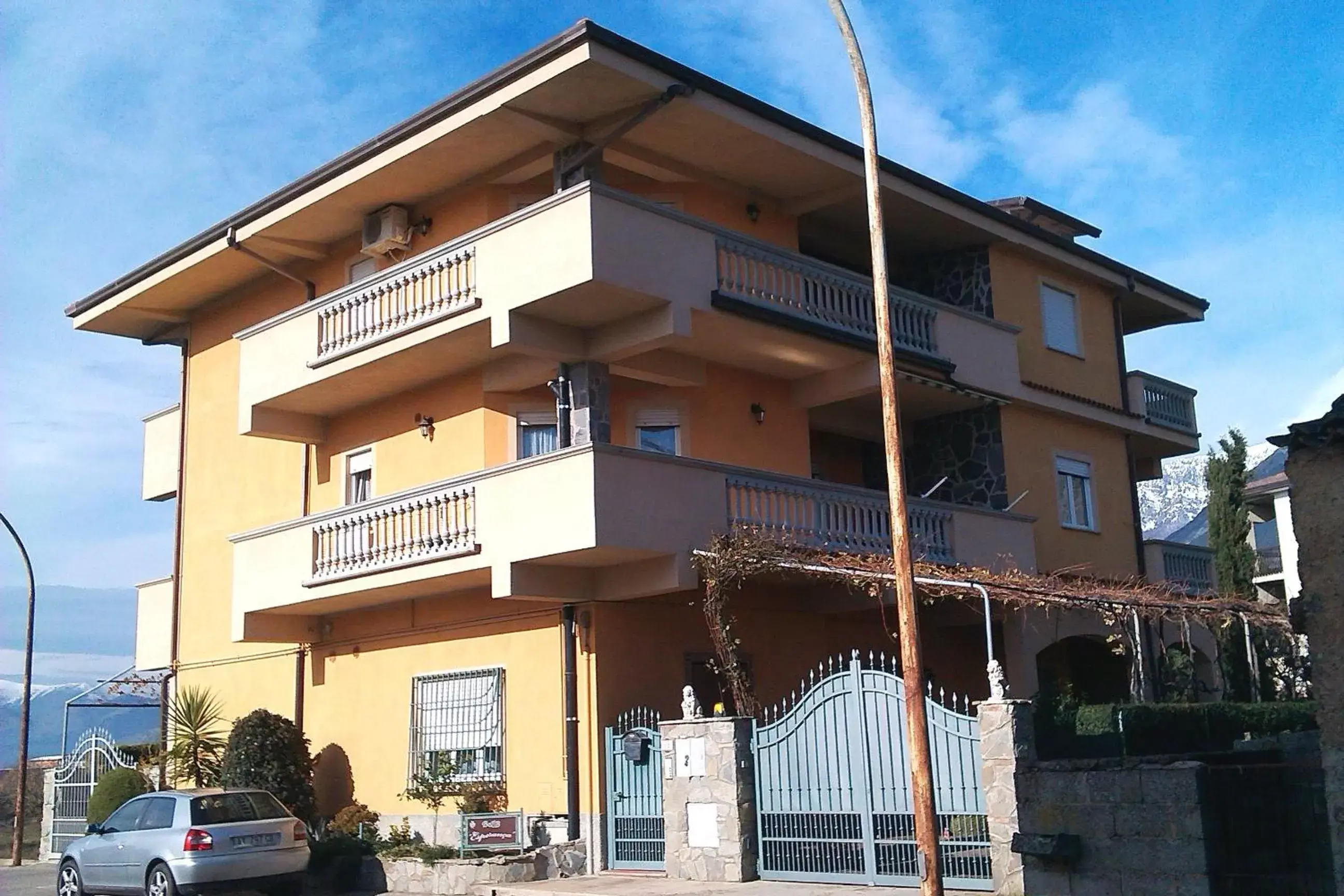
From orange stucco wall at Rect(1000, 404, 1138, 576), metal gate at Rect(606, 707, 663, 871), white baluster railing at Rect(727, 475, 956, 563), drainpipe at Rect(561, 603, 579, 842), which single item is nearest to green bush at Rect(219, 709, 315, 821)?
drainpipe at Rect(561, 603, 579, 842)

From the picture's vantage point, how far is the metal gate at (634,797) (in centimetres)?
1697

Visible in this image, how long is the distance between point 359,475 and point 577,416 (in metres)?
5.57

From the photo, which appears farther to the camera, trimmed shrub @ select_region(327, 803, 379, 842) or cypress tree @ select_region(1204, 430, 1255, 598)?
cypress tree @ select_region(1204, 430, 1255, 598)

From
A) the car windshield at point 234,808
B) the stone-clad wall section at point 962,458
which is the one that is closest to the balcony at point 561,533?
the stone-clad wall section at point 962,458

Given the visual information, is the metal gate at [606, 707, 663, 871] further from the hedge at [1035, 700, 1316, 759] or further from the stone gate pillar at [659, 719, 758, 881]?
the hedge at [1035, 700, 1316, 759]

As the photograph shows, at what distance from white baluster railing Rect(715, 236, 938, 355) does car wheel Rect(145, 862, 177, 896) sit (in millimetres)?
9902

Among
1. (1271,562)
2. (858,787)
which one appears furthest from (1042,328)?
(1271,562)

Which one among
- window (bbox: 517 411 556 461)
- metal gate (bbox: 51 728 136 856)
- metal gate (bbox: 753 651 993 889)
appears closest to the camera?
metal gate (bbox: 753 651 993 889)

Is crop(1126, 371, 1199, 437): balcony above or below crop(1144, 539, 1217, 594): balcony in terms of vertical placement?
above

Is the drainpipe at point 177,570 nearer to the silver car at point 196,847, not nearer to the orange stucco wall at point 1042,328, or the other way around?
→ the silver car at point 196,847

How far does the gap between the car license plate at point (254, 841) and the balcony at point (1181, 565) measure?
16.5 metres

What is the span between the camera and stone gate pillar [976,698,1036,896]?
1255 centimetres

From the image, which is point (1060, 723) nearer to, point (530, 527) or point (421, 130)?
point (530, 527)

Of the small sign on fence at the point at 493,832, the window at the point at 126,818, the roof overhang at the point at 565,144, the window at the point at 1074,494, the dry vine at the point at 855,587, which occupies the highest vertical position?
the roof overhang at the point at 565,144
